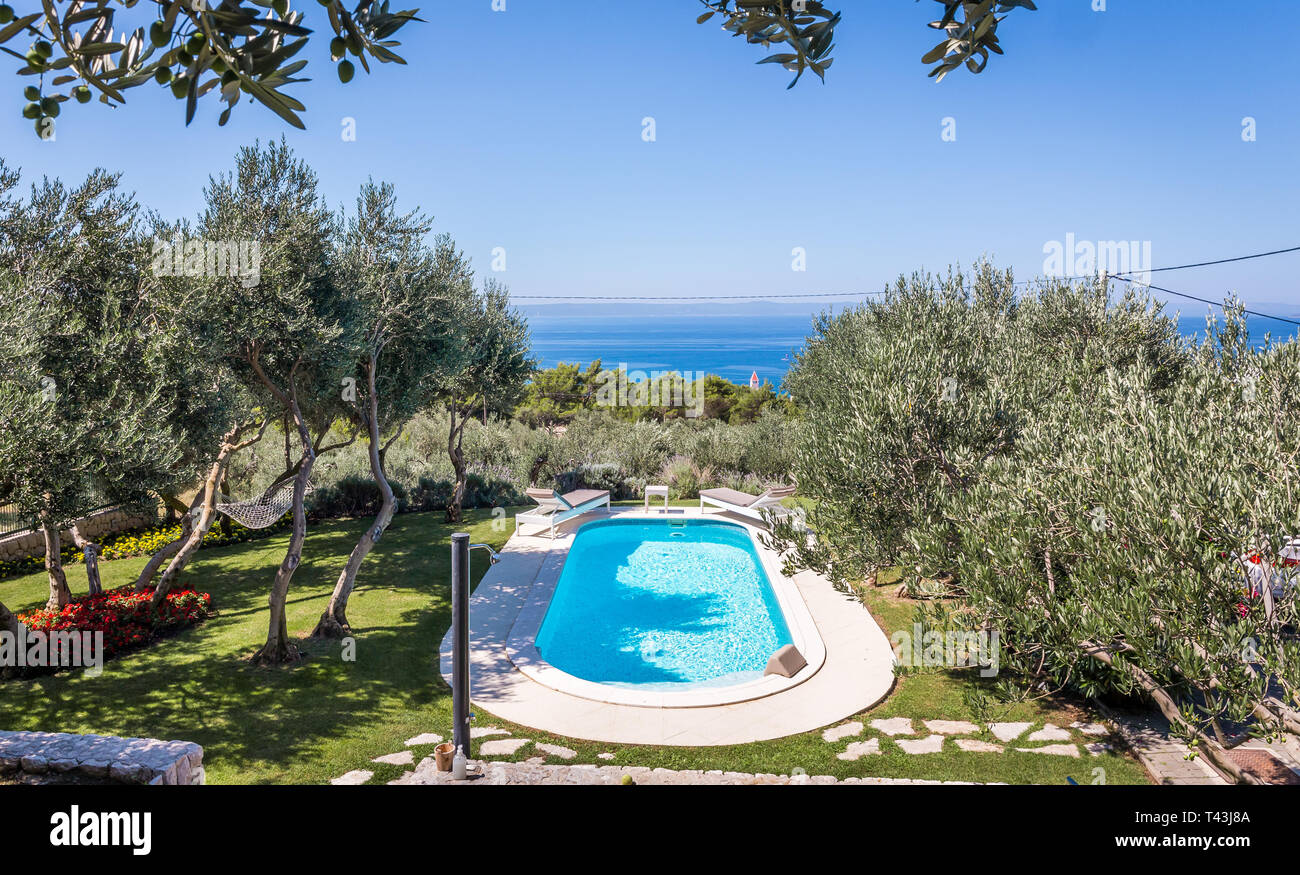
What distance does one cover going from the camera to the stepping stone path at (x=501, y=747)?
675cm

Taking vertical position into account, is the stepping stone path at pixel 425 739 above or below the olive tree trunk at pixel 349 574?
below

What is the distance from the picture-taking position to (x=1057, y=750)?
6.62 m

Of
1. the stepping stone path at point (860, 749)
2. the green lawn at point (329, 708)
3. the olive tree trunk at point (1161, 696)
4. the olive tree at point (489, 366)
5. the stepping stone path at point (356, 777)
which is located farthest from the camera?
the olive tree at point (489, 366)

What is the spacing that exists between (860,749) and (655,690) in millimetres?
2863

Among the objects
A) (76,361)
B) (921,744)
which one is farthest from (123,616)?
(921,744)

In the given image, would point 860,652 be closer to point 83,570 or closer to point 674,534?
point 674,534

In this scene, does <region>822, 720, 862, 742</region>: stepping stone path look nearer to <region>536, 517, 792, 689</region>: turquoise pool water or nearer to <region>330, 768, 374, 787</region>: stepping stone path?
<region>536, 517, 792, 689</region>: turquoise pool water

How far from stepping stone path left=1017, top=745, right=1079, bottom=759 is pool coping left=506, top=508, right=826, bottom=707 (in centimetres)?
273

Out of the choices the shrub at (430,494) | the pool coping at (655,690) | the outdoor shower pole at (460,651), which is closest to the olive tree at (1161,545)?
the pool coping at (655,690)

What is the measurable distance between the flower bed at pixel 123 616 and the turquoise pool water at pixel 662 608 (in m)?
5.34

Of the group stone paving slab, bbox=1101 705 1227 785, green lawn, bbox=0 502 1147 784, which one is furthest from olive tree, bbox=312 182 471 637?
stone paving slab, bbox=1101 705 1227 785

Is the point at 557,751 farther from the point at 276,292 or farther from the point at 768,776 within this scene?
the point at 276,292

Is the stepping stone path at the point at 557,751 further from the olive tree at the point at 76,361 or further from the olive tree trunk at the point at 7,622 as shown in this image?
the olive tree trunk at the point at 7,622

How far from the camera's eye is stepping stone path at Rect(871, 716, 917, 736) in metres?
7.24
